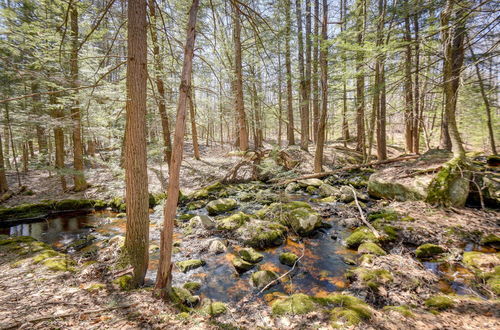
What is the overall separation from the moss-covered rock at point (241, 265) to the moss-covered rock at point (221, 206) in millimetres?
3384

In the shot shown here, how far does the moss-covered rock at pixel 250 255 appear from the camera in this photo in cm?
510

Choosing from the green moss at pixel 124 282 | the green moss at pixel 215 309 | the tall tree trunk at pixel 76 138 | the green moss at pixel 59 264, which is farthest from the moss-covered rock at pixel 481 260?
the tall tree trunk at pixel 76 138

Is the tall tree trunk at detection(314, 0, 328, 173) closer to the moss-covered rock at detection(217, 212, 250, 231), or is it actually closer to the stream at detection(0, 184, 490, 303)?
the stream at detection(0, 184, 490, 303)

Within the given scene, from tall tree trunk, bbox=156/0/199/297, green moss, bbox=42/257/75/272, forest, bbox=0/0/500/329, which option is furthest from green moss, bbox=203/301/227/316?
green moss, bbox=42/257/75/272

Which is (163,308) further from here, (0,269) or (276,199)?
(276,199)

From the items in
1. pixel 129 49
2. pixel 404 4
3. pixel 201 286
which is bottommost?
pixel 201 286

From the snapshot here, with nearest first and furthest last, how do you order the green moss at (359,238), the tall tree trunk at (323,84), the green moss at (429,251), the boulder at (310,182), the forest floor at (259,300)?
the forest floor at (259,300)
the green moss at (429,251)
the green moss at (359,238)
the tall tree trunk at (323,84)
the boulder at (310,182)

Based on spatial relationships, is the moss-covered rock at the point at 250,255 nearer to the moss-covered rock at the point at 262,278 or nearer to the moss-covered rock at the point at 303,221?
the moss-covered rock at the point at 262,278

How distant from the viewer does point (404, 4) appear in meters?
5.62

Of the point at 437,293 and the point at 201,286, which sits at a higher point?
the point at 437,293

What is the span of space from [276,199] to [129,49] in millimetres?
6637

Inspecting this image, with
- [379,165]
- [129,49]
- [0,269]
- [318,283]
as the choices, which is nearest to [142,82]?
[129,49]

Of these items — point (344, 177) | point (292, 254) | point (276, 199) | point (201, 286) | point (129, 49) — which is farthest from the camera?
point (344, 177)

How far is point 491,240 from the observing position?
4738mm
